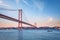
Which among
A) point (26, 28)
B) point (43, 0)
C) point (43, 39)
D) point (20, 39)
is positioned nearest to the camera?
point (43, 0)

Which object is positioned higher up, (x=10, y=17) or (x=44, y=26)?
(x=10, y=17)

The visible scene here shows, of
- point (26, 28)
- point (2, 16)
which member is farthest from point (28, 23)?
point (2, 16)

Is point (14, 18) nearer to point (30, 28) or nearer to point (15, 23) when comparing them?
point (15, 23)

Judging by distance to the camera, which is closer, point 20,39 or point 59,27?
point 59,27

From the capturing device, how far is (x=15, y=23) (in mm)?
2479

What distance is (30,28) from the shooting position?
8.32 feet

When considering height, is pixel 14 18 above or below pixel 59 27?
above

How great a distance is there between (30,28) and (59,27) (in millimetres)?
592

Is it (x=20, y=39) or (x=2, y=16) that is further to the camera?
(x=20, y=39)

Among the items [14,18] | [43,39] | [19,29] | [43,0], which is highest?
[43,0]

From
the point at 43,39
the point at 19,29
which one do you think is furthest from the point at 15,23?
the point at 43,39

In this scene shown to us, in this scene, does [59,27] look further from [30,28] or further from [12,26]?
[12,26]

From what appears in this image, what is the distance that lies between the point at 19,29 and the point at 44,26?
1.66 ft

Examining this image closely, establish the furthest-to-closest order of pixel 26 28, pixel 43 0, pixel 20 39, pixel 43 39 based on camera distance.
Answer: pixel 43 39, pixel 20 39, pixel 26 28, pixel 43 0
